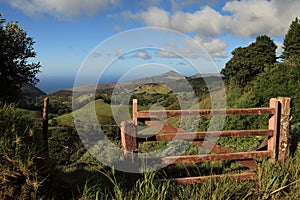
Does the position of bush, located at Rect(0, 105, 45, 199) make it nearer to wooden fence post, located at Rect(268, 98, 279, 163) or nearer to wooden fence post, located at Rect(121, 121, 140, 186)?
wooden fence post, located at Rect(121, 121, 140, 186)

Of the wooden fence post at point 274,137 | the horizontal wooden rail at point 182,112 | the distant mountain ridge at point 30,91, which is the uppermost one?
the distant mountain ridge at point 30,91

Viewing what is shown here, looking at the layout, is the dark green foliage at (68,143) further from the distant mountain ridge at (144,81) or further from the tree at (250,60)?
the tree at (250,60)

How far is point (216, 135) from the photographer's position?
468cm

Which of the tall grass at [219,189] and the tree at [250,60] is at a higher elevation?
the tree at [250,60]

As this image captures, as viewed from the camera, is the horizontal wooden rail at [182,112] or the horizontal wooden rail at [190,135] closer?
the horizontal wooden rail at [190,135]

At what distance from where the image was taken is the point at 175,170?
551cm

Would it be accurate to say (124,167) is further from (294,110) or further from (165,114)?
(294,110)

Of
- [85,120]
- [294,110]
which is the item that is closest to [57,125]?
[85,120]

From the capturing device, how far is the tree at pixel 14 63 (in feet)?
20.4

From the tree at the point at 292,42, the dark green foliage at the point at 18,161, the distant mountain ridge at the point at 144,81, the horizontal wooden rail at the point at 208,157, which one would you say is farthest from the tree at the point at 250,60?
the dark green foliage at the point at 18,161

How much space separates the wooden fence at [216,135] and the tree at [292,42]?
120 feet

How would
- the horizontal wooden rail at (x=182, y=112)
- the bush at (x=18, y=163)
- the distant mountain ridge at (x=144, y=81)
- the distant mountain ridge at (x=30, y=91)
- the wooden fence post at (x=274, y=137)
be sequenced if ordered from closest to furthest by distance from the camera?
the bush at (x=18, y=163) < the horizontal wooden rail at (x=182, y=112) < the wooden fence post at (x=274, y=137) < the distant mountain ridge at (x=144, y=81) < the distant mountain ridge at (x=30, y=91)

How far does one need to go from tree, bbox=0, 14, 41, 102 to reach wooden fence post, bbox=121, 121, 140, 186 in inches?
124

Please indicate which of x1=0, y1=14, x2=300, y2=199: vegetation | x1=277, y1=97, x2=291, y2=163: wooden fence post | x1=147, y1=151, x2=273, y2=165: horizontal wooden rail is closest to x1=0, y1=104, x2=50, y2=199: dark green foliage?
x1=0, y1=14, x2=300, y2=199: vegetation
